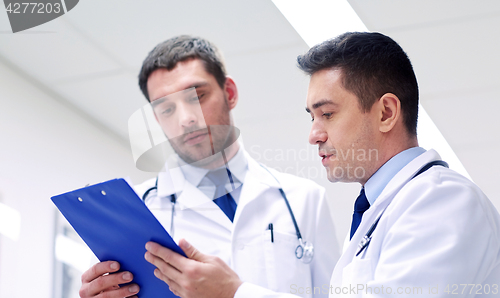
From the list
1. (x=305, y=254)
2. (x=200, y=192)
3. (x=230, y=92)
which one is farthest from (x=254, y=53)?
(x=305, y=254)

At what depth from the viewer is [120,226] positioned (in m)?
0.96

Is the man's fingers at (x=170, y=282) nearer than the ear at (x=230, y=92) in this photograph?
Yes

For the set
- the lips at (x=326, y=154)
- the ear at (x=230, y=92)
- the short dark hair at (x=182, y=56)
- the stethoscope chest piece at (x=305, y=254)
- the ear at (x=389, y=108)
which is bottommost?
the stethoscope chest piece at (x=305, y=254)

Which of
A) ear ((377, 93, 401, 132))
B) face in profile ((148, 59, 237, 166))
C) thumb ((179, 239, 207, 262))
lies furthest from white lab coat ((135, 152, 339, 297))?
ear ((377, 93, 401, 132))

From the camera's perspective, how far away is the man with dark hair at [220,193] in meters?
1.32

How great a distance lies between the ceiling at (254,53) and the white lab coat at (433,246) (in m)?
1.30

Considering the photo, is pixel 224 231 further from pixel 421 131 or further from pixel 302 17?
pixel 421 131

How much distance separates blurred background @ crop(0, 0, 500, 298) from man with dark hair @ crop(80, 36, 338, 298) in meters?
0.55

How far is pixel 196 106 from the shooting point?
54.7 inches

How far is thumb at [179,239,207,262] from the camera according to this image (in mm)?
959

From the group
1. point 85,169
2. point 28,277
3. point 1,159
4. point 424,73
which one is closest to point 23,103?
point 1,159

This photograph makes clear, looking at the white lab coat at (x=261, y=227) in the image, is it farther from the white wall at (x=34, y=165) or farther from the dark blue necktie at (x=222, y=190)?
the white wall at (x=34, y=165)

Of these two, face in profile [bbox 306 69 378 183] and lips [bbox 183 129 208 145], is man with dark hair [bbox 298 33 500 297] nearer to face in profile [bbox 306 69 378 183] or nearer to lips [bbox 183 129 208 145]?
face in profile [bbox 306 69 378 183]

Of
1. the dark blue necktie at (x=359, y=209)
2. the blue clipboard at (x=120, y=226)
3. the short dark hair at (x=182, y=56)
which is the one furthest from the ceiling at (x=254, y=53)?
the blue clipboard at (x=120, y=226)
